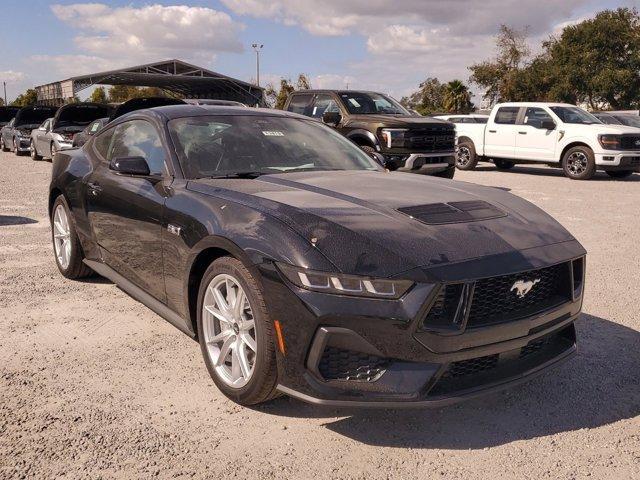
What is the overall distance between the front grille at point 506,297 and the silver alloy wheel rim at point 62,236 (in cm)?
370

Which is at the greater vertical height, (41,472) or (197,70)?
(197,70)

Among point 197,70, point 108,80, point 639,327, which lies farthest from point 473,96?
point 639,327

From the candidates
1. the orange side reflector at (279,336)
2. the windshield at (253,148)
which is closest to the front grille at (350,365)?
the orange side reflector at (279,336)

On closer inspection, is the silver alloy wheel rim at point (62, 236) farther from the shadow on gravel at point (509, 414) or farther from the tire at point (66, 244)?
the shadow on gravel at point (509, 414)

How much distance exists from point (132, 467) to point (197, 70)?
44906mm

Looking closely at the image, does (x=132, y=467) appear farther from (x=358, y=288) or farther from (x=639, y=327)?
(x=639, y=327)

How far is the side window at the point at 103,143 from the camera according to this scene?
4.95 m

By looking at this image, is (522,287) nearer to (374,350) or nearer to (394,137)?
(374,350)

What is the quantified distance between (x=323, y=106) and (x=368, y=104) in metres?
0.88

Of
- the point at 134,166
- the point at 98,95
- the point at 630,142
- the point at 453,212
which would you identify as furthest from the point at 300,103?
the point at 98,95

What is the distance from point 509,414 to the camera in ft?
10.3

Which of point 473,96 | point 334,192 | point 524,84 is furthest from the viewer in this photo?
point 473,96

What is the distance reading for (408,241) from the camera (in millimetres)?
2812

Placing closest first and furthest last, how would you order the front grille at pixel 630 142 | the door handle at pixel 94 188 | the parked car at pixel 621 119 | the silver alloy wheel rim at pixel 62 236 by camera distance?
1. the door handle at pixel 94 188
2. the silver alloy wheel rim at pixel 62 236
3. the front grille at pixel 630 142
4. the parked car at pixel 621 119
